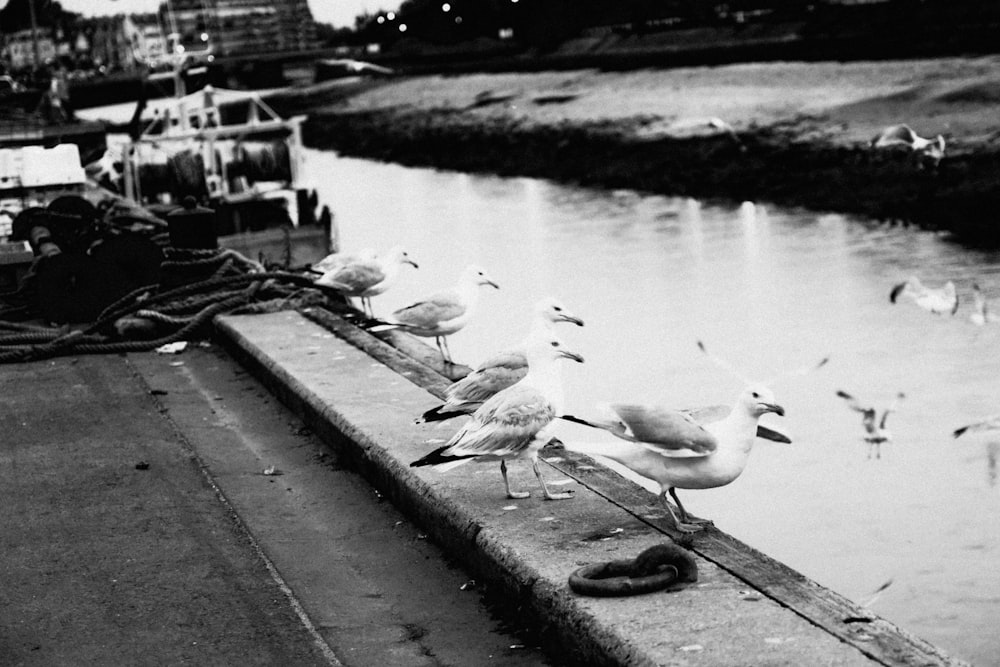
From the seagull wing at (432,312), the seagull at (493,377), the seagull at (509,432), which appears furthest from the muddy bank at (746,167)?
the seagull at (509,432)

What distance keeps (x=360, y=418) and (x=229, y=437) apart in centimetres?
92

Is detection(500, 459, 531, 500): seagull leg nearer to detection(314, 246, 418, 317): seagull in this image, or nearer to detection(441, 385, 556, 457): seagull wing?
detection(441, 385, 556, 457): seagull wing

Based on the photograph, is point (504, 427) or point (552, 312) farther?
point (552, 312)

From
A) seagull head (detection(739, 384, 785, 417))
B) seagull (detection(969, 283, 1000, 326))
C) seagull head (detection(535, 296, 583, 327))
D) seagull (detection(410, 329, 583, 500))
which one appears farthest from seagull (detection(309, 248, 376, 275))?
seagull (detection(969, 283, 1000, 326))

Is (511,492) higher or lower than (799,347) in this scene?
higher

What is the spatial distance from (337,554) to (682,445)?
1.39 metres

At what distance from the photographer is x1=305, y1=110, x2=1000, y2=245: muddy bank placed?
20891mm

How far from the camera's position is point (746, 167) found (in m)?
27.1

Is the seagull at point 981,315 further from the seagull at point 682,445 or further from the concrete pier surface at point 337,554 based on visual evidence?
the seagull at point 682,445

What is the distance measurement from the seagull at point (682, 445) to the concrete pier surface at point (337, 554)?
0.17 meters

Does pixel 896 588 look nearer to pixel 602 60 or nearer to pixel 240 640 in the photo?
pixel 240 640

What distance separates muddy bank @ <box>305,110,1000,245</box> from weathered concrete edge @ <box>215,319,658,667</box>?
13543mm

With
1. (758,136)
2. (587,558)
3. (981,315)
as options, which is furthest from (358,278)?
(758,136)

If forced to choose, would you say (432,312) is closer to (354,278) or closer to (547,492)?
(354,278)
